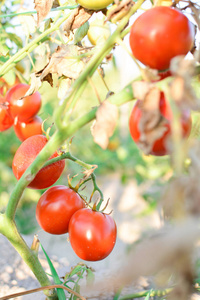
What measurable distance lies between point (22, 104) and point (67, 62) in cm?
33

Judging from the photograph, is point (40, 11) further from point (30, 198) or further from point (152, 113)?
point (30, 198)

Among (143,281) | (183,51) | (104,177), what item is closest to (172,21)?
(183,51)

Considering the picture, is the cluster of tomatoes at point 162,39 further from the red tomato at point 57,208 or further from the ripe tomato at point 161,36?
the red tomato at point 57,208

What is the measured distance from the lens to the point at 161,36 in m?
0.36

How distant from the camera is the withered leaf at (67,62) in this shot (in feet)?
1.66

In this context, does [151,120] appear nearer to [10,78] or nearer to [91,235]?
[91,235]

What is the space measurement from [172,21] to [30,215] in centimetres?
209

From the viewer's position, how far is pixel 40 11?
1.79 feet

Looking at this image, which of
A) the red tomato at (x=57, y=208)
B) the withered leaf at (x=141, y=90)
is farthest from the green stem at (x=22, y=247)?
the withered leaf at (x=141, y=90)

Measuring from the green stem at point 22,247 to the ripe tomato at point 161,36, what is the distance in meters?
0.39

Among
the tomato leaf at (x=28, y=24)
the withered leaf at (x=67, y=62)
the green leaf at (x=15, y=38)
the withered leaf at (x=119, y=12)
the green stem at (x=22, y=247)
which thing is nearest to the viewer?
the withered leaf at (x=119, y=12)

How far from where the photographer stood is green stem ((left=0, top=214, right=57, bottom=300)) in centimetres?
61

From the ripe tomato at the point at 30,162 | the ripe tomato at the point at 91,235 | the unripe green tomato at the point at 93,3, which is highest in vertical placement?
the unripe green tomato at the point at 93,3

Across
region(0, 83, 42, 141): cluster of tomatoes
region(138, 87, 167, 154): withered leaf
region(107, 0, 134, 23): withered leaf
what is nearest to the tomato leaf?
region(0, 83, 42, 141): cluster of tomatoes
